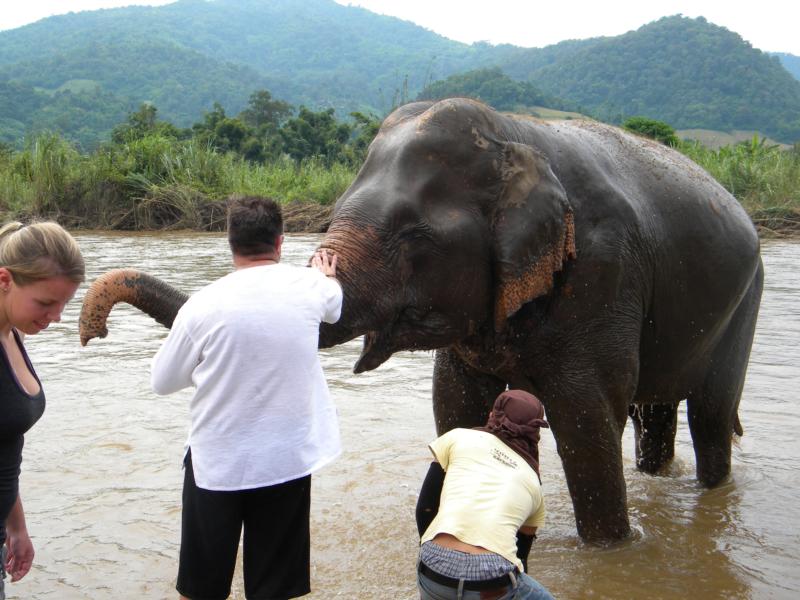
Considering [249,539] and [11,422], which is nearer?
[11,422]

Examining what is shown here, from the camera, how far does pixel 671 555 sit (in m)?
4.25

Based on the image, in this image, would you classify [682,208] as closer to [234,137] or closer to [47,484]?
[47,484]

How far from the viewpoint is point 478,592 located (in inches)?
102

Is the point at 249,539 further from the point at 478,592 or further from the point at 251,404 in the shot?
the point at 478,592

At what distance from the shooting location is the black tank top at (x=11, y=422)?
7.64ft

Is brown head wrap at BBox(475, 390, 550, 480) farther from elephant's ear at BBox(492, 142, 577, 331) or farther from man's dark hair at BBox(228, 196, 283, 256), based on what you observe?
man's dark hair at BBox(228, 196, 283, 256)

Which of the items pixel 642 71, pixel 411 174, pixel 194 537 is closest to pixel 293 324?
pixel 194 537

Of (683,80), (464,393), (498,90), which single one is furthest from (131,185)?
(683,80)

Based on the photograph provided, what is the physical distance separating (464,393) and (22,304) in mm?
2219

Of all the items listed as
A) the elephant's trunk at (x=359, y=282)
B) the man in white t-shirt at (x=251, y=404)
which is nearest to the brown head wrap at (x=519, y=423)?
the man in white t-shirt at (x=251, y=404)

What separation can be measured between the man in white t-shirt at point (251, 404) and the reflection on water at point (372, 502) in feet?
3.37

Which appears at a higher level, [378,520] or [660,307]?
[660,307]

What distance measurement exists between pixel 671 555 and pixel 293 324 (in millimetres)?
2460

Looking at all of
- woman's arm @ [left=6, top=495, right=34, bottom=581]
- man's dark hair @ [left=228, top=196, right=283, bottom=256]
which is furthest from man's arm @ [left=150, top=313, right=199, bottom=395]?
woman's arm @ [left=6, top=495, right=34, bottom=581]
